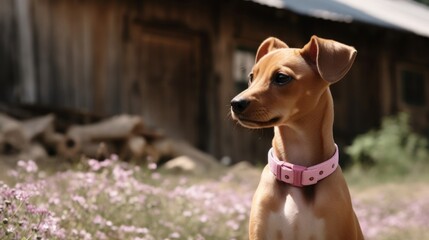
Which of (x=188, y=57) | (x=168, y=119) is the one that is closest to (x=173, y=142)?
(x=168, y=119)

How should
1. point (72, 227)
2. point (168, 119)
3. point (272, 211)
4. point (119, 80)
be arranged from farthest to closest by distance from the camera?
1. point (168, 119)
2. point (119, 80)
3. point (72, 227)
4. point (272, 211)

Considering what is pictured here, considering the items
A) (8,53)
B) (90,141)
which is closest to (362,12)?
(90,141)

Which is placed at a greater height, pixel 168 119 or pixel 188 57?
pixel 188 57

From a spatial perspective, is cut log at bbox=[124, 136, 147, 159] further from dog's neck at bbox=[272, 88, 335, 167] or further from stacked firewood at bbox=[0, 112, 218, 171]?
dog's neck at bbox=[272, 88, 335, 167]

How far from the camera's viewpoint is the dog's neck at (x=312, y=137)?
339 centimetres

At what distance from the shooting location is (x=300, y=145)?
3.42 m

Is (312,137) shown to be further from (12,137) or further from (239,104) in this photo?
(12,137)

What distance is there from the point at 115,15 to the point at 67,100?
1.74 meters

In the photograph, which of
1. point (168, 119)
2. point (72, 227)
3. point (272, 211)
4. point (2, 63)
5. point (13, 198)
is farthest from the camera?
point (168, 119)

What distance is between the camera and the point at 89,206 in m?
4.65

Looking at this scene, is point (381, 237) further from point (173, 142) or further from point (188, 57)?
point (188, 57)

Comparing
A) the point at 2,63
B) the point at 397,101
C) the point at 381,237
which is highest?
the point at 381,237

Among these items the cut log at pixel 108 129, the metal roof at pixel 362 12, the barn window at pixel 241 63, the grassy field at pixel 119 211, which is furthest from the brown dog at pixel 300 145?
the barn window at pixel 241 63

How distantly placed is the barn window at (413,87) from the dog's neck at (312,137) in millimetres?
15242
